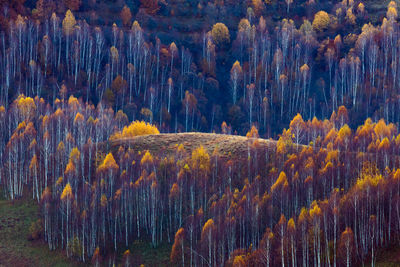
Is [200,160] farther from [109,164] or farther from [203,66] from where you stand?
[203,66]

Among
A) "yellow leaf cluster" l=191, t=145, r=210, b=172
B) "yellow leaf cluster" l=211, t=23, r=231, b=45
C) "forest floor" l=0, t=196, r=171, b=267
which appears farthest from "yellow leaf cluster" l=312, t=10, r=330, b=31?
"forest floor" l=0, t=196, r=171, b=267

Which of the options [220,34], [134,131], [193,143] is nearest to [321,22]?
[220,34]

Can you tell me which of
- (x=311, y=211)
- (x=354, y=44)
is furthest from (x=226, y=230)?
(x=354, y=44)

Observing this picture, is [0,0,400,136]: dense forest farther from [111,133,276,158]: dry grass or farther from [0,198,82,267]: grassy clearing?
[0,198,82,267]: grassy clearing

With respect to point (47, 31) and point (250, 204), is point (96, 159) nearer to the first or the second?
point (250, 204)

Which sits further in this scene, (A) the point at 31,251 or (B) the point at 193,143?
(B) the point at 193,143

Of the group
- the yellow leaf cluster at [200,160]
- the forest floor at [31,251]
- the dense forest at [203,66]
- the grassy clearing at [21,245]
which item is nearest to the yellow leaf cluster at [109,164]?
the grassy clearing at [21,245]

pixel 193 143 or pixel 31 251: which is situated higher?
pixel 193 143

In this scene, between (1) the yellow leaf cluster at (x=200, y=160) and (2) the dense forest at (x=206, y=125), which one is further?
(1) the yellow leaf cluster at (x=200, y=160)

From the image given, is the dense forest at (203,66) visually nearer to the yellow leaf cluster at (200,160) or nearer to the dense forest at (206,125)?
the dense forest at (206,125)
